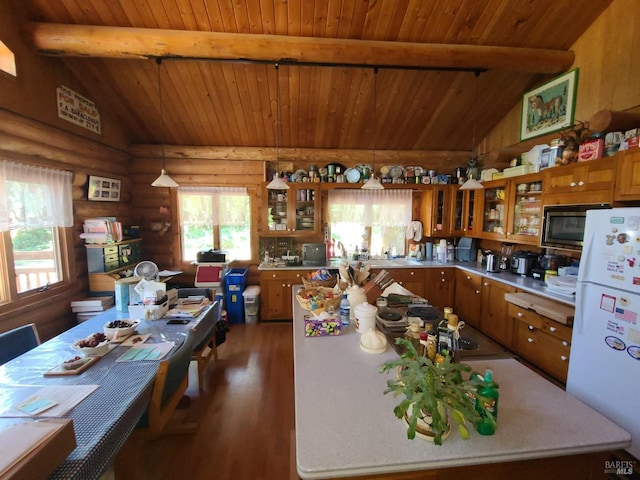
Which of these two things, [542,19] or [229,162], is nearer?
[542,19]

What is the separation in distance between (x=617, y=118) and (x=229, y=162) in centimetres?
453

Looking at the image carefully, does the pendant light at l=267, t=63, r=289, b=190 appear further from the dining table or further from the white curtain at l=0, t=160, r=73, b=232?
the white curtain at l=0, t=160, r=73, b=232

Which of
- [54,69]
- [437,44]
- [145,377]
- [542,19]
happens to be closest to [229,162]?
[54,69]

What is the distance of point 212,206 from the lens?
4.50m

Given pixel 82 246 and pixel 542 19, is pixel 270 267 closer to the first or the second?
pixel 82 246

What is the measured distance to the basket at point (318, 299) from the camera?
1979 millimetres

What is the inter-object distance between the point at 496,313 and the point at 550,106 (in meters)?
2.62

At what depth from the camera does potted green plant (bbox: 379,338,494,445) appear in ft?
2.83

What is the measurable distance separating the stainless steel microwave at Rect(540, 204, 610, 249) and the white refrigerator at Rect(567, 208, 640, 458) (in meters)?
0.64

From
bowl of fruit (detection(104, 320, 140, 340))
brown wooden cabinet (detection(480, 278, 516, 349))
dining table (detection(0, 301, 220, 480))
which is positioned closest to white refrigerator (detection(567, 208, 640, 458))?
brown wooden cabinet (detection(480, 278, 516, 349))

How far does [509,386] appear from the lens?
49.4 inches

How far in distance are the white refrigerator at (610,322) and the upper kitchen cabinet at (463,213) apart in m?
2.23

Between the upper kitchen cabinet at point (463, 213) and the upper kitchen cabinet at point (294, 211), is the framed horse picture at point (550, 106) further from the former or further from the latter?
the upper kitchen cabinet at point (294, 211)

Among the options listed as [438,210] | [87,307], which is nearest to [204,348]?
[87,307]
